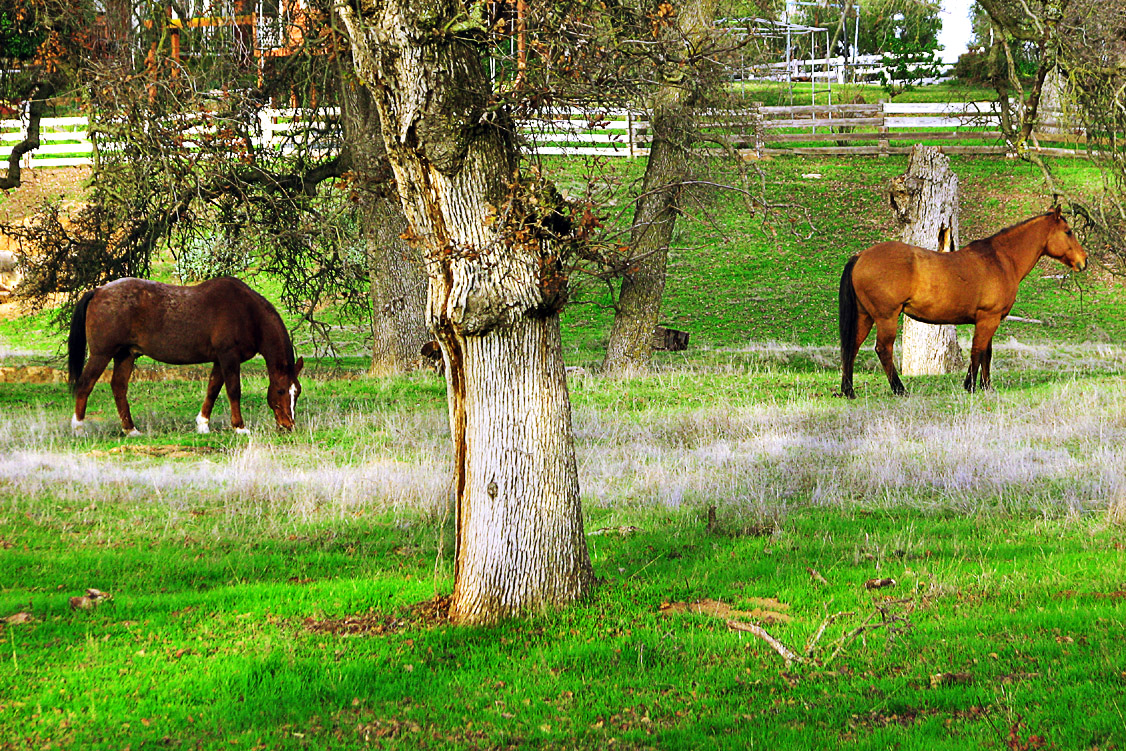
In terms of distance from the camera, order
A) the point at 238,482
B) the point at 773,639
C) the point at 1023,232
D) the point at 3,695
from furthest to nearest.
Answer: the point at 1023,232
the point at 238,482
the point at 773,639
the point at 3,695

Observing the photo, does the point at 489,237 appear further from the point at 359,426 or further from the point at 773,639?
the point at 359,426

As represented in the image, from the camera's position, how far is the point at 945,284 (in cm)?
1395

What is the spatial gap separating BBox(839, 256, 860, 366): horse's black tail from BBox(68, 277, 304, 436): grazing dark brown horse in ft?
24.1

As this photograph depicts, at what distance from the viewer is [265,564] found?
711 centimetres

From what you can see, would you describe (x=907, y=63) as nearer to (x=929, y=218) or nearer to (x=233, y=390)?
(x=929, y=218)

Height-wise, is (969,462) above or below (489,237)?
below

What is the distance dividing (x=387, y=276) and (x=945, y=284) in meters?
8.62

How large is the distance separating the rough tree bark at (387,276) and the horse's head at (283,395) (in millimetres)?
3573

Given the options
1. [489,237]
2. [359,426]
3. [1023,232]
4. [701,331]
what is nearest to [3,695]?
[489,237]

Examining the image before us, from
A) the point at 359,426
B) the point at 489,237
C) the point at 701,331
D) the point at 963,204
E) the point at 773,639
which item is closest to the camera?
the point at 773,639

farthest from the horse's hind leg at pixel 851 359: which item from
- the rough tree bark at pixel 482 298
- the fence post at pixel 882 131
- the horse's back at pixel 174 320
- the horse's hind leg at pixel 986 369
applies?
the fence post at pixel 882 131

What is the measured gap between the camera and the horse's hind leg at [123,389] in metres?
12.0

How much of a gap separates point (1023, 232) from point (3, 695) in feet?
44.8

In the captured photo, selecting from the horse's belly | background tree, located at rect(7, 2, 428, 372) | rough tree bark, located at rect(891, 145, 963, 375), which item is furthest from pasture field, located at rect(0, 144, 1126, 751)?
rough tree bark, located at rect(891, 145, 963, 375)
